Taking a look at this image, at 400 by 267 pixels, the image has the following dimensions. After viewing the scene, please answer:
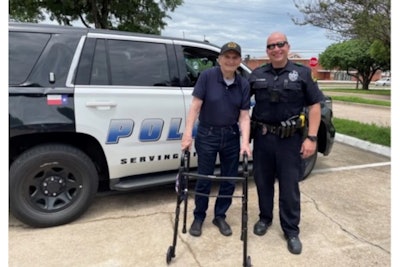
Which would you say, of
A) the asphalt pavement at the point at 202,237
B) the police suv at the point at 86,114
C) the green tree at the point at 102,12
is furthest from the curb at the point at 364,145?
the green tree at the point at 102,12

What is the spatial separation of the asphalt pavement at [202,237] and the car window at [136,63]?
4.78 ft

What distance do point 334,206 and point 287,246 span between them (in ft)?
3.91

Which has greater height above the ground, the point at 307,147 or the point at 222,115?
the point at 222,115

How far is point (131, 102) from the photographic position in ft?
11.6

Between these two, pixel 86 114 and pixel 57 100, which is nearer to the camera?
pixel 57 100

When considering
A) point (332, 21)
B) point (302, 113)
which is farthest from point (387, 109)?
point (302, 113)

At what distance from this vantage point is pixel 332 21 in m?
8.18

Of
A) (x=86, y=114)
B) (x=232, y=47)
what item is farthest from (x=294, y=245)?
(x=86, y=114)

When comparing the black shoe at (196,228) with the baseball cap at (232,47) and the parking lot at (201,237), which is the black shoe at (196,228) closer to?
the parking lot at (201,237)

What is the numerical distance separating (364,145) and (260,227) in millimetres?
4436

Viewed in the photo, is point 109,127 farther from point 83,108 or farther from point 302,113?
point 302,113

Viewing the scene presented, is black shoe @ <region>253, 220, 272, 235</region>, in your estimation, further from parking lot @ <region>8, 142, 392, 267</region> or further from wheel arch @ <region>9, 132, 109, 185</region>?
wheel arch @ <region>9, 132, 109, 185</region>

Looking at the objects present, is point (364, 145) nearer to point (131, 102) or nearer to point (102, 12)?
point (131, 102)
